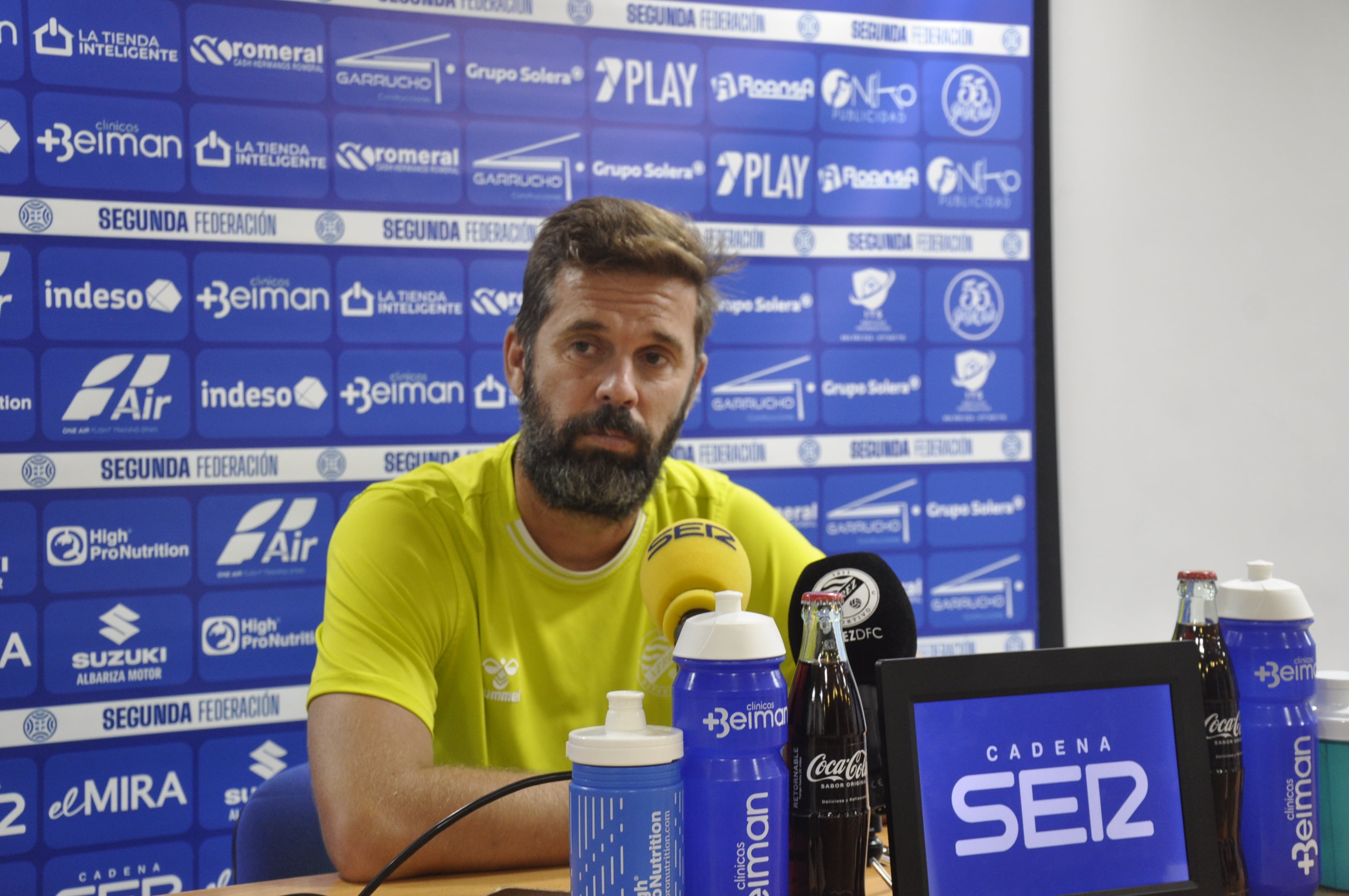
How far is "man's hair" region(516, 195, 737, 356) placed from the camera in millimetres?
1442

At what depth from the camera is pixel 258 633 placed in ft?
6.43

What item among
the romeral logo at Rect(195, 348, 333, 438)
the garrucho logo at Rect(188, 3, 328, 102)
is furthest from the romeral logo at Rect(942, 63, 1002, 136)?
the romeral logo at Rect(195, 348, 333, 438)

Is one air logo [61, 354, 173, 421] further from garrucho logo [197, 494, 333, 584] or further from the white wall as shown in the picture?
the white wall

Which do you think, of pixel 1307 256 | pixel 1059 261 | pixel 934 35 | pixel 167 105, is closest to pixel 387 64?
pixel 167 105

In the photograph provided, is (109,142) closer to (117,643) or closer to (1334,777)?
(117,643)

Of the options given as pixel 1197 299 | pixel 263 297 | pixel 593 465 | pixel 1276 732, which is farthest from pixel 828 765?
pixel 1197 299

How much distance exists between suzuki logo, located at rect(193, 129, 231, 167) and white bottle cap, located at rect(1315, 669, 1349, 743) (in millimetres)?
1966

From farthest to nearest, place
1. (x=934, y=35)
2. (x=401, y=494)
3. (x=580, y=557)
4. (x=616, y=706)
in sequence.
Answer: (x=934, y=35) < (x=580, y=557) < (x=401, y=494) < (x=616, y=706)

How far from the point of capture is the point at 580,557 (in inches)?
58.9

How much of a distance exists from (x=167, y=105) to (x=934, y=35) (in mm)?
1680

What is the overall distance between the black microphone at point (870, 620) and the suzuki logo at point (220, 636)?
4.83 feet

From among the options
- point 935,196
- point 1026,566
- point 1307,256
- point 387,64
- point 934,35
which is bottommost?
point 1026,566

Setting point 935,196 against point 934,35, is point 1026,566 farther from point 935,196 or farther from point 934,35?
point 934,35

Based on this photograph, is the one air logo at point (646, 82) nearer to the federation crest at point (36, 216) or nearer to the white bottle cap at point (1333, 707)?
the federation crest at point (36, 216)
